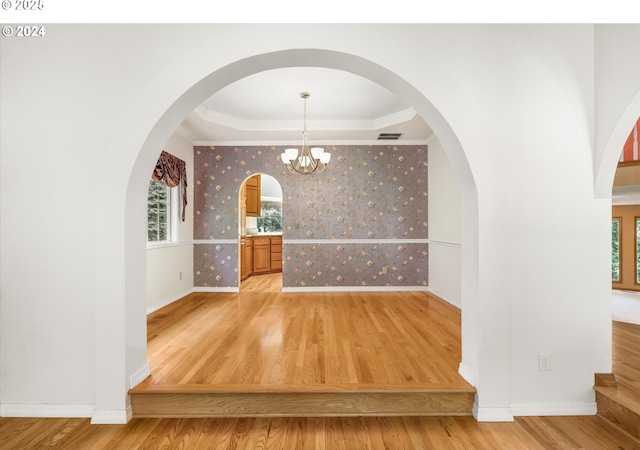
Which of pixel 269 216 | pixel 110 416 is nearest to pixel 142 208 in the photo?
pixel 110 416

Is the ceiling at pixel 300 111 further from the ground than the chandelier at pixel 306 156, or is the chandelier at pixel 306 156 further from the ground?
the ceiling at pixel 300 111

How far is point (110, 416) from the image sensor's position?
214 cm

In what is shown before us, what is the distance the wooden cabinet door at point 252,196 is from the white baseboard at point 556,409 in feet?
21.6

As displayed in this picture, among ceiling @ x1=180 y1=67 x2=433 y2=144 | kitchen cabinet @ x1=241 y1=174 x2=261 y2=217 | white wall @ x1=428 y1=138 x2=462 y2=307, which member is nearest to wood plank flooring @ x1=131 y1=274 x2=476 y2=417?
white wall @ x1=428 y1=138 x2=462 y2=307

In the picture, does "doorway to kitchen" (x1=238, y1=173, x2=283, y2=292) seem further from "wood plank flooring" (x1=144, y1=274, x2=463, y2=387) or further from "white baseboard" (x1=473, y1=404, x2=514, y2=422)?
"white baseboard" (x1=473, y1=404, x2=514, y2=422)

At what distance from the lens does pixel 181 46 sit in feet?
7.34

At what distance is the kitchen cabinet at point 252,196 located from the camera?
773 cm

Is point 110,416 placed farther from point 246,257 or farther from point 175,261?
point 246,257

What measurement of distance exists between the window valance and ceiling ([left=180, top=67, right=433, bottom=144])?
0.53 meters

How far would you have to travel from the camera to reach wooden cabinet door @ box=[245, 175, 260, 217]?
305 inches

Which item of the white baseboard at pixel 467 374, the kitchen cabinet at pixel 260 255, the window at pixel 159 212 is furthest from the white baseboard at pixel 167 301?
the white baseboard at pixel 467 374

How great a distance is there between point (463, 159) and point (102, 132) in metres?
2.49

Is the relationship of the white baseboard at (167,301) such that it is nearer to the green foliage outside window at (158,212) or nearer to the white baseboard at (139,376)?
the green foliage outside window at (158,212)
